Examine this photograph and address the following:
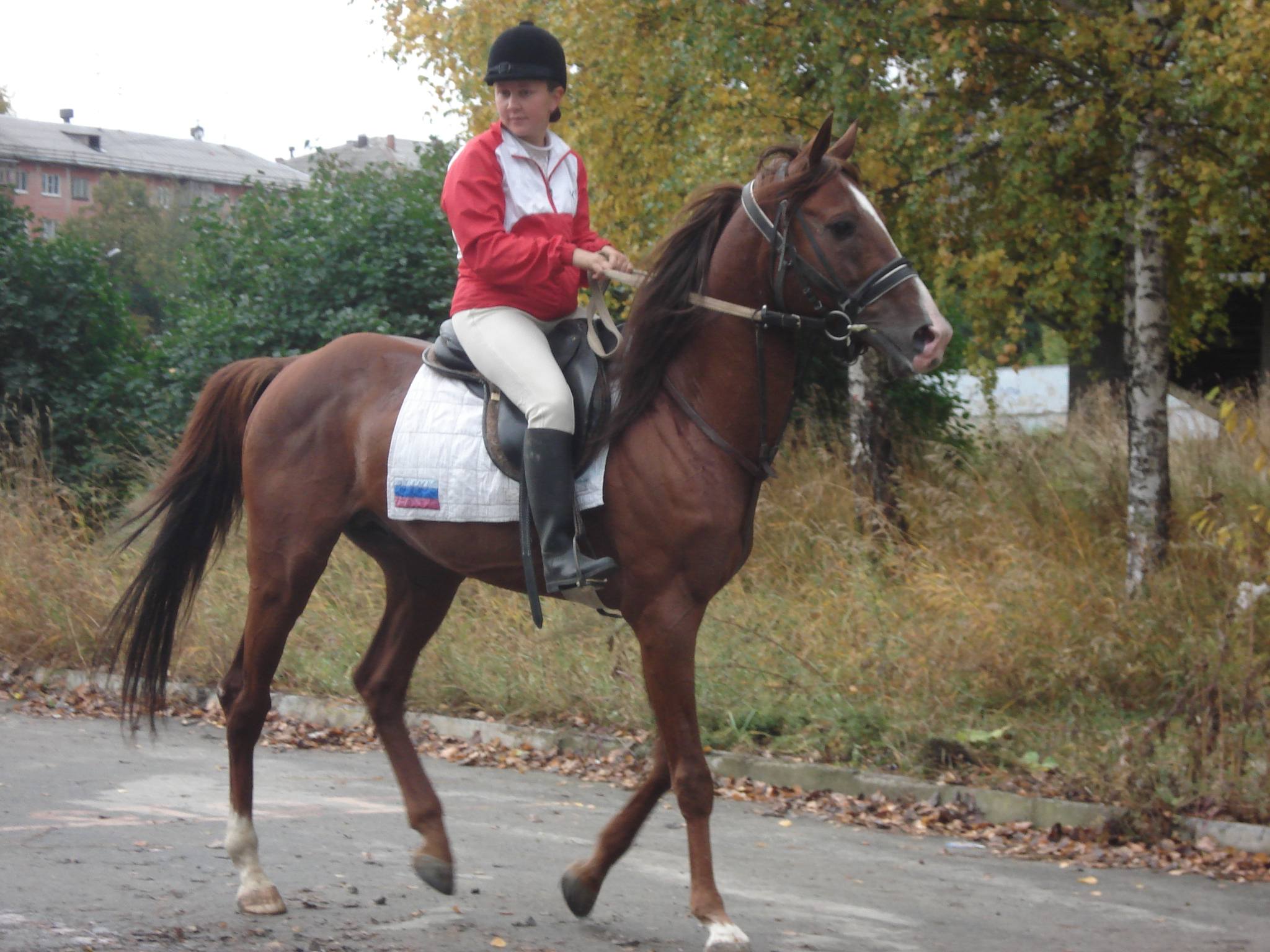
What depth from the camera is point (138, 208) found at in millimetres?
62094

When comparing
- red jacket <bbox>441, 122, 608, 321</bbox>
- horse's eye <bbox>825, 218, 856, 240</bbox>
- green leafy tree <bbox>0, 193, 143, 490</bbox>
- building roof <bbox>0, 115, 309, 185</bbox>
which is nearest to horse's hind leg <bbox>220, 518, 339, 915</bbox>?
red jacket <bbox>441, 122, 608, 321</bbox>

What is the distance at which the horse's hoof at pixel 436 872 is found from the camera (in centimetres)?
542

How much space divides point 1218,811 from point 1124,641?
194 centimetres

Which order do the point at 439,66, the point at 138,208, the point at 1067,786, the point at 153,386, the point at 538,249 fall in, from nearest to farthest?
the point at 538,249, the point at 1067,786, the point at 439,66, the point at 153,386, the point at 138,208

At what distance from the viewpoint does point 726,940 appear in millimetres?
4801

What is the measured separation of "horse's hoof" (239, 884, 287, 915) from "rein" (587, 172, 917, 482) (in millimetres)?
2337

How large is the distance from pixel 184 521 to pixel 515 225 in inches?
85.2

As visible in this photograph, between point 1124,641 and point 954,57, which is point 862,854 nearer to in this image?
point 1124,641

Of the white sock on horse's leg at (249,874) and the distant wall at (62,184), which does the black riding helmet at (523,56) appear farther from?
the distant wall at (62,184)

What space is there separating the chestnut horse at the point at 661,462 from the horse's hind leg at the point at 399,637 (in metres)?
0.02

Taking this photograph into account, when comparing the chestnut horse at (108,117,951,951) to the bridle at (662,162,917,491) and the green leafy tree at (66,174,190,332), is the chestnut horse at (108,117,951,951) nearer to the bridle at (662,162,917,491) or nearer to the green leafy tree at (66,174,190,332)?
the bridle at (662,162,917,491)

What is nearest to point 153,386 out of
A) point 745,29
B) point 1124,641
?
point 745,29

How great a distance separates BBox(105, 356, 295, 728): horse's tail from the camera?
21.2 ft

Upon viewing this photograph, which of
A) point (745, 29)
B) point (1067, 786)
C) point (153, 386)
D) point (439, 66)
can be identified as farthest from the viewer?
point (153, 386)
